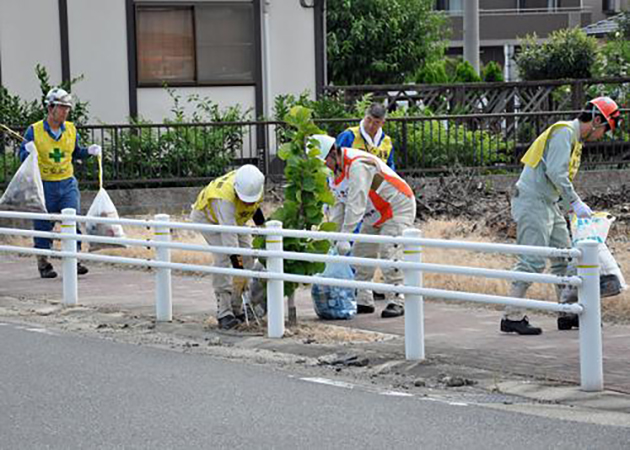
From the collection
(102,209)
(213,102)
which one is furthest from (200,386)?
(213,102)

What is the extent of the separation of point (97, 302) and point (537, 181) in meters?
4.64

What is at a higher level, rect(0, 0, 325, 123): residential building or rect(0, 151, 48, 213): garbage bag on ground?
rect(0, 0, 325, 123): residential building

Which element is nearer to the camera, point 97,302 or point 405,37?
point 97,302

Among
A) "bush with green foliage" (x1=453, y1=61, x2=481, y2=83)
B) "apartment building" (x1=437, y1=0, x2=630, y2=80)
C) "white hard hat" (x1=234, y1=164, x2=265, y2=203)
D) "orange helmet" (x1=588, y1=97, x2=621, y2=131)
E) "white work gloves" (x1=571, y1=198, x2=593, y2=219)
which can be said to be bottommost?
"white work gloves" (x1=571, y1=198, x2=593, y2=219)

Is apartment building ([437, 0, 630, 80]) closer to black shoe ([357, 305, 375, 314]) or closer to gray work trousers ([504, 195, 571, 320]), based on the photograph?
black shoe ([357, 305, 375, 314])

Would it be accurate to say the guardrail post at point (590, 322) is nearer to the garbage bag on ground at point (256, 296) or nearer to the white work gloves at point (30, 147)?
the garbage bag on ground at point (256, 296)

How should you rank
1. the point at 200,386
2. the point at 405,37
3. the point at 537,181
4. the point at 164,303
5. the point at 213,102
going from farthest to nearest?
the point at 405,37 → the point at 213,102 → the point at 164,303 → the point at 537,181 → the point at 200,386

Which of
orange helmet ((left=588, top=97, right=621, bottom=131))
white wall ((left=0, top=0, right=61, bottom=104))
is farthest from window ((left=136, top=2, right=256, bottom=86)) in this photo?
orange helmet ((left=588, top=97, right=621, bottom=131))

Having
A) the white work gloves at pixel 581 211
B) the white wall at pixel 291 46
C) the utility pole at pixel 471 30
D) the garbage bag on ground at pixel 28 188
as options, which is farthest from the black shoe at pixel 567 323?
the utility pole at pixel 471 30

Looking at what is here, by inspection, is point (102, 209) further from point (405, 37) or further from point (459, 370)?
point (405, 37)

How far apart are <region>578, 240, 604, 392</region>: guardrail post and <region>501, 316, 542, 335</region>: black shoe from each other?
1946mm

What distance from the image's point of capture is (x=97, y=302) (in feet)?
43.1

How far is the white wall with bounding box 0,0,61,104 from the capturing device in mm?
22125

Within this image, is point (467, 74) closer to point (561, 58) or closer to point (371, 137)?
point (561, 58)
